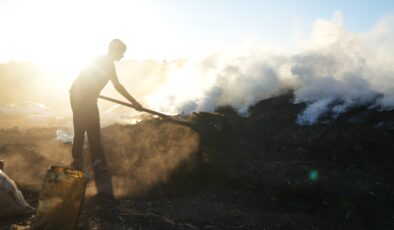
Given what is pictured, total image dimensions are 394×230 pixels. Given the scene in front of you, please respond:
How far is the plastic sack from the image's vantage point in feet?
11.4

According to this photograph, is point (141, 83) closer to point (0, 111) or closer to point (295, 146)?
point (0, 111)

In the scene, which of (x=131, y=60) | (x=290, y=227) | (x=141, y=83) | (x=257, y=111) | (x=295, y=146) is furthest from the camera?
(x=131, y=60)

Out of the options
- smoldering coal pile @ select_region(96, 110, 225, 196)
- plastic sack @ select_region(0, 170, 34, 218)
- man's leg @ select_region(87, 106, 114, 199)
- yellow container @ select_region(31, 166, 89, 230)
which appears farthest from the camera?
smoldering coal pile @ select_region(96, 110, 225, 196)

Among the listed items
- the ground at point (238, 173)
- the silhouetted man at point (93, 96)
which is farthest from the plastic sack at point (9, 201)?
the silhouetted man at point (93, 96)

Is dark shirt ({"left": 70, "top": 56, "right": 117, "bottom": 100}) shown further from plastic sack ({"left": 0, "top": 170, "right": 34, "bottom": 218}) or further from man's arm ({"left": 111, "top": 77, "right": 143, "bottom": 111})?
plastic sack ({"left": 0, "top": 170, "right": 34, "bottom": 218})

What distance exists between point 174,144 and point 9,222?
10.1ft

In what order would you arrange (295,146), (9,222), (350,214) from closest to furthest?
(9,222) < (350,214) < (295,146)

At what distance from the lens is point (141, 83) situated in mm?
28844

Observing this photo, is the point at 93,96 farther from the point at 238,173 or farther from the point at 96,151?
the point at 238,173

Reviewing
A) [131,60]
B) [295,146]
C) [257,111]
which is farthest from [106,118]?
[131,60]

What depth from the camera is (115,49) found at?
487cm

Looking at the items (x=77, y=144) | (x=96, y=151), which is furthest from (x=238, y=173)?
(x=77, y=144)

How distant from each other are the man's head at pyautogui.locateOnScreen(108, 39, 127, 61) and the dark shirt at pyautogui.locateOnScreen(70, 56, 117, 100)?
9cm

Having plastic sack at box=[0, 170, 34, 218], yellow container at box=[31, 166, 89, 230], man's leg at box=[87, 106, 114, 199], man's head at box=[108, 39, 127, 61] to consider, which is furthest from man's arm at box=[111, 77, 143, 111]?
yellow container at box=[31, 166, 89, 230]
